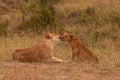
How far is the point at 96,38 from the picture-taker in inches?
497

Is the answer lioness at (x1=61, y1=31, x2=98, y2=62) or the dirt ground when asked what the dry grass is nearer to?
the dirt ground

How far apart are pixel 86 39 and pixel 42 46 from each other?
390 centimetres

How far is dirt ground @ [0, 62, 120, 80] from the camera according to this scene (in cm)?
674

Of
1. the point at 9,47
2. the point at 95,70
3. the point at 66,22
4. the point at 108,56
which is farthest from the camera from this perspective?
the point at 66,22

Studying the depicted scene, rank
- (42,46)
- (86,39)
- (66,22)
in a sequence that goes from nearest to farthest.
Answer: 1. (42,46)
2. (86,39)
3. (66,22)

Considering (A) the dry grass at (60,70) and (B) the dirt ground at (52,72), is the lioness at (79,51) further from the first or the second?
(B) the dirt ground at (52,72)

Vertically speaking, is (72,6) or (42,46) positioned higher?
(72,6)

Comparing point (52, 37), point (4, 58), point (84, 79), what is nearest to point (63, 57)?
point (52, 37)

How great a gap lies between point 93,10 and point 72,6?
1394 millimetres

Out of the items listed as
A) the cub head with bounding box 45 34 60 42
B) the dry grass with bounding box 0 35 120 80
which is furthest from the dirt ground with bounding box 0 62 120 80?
the cub head with bounding box 45 34 60 42

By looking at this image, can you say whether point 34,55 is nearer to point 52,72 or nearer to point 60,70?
point 60,70

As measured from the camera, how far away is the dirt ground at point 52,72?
674cm

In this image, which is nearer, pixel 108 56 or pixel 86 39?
pixel 108 56

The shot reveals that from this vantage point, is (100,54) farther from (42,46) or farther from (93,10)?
(93,10)
